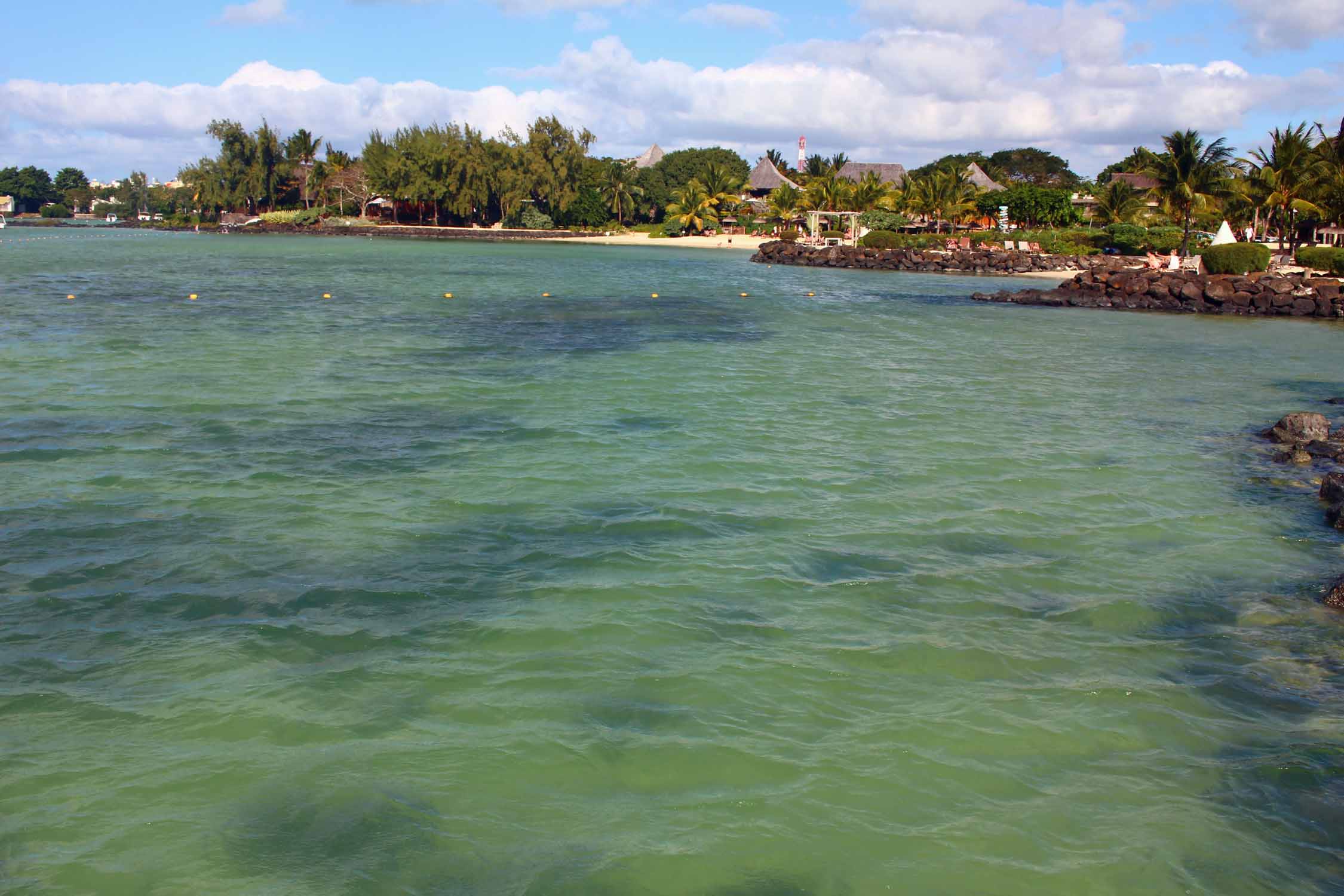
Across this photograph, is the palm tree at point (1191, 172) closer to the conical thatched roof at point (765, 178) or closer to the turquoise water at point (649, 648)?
the turquoise water at point (649, 648)

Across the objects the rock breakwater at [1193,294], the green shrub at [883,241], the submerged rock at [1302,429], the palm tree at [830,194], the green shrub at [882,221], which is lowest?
the submerged rock at [1302,429]

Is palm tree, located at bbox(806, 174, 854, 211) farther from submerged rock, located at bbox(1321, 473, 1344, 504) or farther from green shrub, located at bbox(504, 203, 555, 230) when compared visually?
submerged rock, located at bbox(1321, 473, 1344, 504)

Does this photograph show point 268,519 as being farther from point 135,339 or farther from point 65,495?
point 135,339

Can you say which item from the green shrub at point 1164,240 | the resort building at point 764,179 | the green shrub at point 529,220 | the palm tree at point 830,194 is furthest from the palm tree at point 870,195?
the green shrub at point 529,220

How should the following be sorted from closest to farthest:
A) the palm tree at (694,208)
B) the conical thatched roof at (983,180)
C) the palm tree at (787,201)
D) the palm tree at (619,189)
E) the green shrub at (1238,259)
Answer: the green shrub at (1238,259) → the palm tree at (787,201) → the conical thatched roof at (983,180) → the palm tree at (694,208) → the palm tree at (619,189)

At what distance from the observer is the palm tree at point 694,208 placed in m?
93.7

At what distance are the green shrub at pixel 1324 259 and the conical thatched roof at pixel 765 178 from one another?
65127 millimetres

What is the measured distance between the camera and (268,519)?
9328 mm

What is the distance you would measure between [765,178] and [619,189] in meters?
16.7

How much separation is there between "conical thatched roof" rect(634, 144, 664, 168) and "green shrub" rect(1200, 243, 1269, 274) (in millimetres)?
80987

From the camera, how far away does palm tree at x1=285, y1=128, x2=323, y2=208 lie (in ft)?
374

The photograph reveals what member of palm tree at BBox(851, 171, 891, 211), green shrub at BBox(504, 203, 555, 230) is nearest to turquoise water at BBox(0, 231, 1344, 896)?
palm tree at BBox(851, 171, 891, 211)

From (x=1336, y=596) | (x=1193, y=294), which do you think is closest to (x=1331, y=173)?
(x=1193, y=294)

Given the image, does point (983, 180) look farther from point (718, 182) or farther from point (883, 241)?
point (883, 241)
